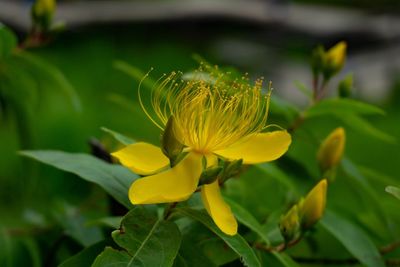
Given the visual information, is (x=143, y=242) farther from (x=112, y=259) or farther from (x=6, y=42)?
(x=6, y=42)

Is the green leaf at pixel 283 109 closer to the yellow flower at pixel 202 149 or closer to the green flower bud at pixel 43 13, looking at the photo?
the yellow flower at pixel 202 149

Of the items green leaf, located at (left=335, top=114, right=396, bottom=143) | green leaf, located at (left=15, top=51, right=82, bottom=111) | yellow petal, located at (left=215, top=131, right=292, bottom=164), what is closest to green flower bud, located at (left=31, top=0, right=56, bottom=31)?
green leaf, located at (left=15, top=51, right=82, bottom=111)

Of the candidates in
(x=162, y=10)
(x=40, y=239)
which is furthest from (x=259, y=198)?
(x=162, y=10)

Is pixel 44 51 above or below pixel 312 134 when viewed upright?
below

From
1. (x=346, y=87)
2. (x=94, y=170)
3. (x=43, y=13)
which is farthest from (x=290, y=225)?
(x=43, y=13)

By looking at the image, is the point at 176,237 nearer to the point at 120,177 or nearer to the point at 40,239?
the point at 120,177

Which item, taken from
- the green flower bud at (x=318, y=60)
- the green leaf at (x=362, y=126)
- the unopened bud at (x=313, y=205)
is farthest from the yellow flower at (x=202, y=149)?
the green flower bud at (x=318, y=60)

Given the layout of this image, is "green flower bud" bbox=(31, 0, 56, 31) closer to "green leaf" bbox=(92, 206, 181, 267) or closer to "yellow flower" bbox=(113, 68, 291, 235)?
"yellow flower" bbox=(113, 68, 291, 235)
